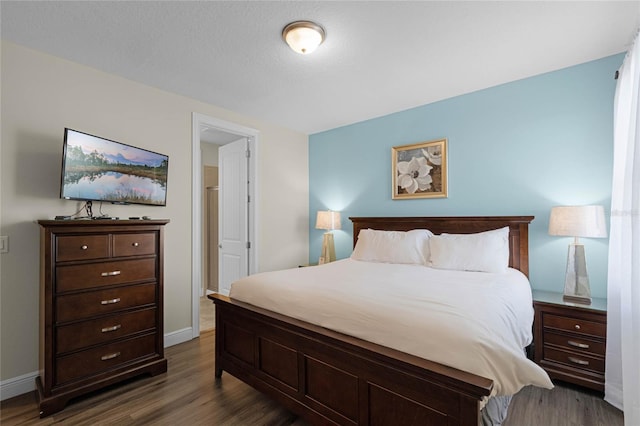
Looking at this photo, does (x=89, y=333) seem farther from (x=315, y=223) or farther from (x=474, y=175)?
(x=474, y=175)

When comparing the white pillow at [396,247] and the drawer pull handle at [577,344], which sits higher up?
the white pillow at [396,247]

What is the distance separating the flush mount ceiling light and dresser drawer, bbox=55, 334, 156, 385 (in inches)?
103

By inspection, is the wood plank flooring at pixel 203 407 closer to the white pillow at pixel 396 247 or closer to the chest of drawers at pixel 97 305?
the chest of drawers at pixel 97 305

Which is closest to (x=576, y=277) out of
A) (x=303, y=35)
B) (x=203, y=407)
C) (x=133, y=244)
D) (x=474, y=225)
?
(x=474, y=225)

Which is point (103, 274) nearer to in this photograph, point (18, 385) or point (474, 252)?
point (18, 385)

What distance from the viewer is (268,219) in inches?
165

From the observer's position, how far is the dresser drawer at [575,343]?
7.23 feet

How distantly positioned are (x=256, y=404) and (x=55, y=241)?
5.87 feet

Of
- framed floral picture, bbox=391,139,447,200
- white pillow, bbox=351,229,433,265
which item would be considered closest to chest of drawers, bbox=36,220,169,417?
white pillow, bbox=351,229,433,265

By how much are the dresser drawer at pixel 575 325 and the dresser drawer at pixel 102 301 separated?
3259mm

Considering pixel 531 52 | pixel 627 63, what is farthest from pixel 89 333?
pixel 627 63

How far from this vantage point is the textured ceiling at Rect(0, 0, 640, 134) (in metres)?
1.92

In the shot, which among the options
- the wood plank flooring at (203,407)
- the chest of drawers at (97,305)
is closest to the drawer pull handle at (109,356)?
the chest of drawers at (97,305)

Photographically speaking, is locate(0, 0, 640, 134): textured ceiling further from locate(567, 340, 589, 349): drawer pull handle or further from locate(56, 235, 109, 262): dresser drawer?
locate(567, 340, 589, 349): drawer pull handle
